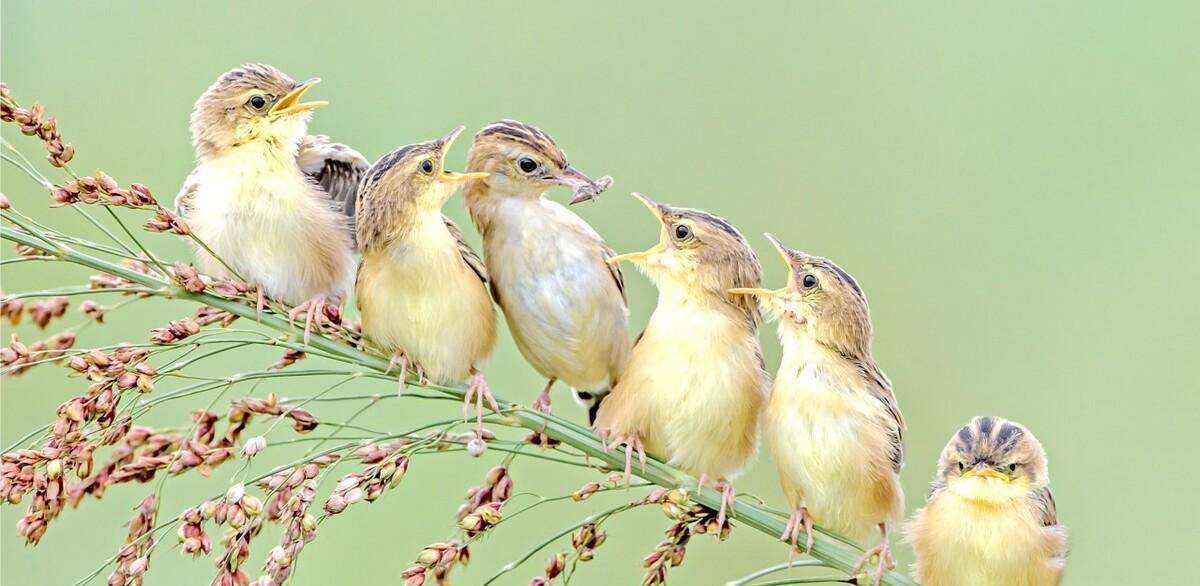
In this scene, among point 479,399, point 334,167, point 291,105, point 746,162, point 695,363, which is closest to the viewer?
point 479,399

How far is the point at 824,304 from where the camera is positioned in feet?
8.59

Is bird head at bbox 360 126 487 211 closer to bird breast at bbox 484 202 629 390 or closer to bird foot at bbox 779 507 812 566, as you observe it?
bird breast at bbox 484 202 629 390

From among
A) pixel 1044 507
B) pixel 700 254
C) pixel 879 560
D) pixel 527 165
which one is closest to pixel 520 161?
pixel 527 165

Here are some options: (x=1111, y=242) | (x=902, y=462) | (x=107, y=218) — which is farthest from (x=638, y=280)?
(x=107, y=218)

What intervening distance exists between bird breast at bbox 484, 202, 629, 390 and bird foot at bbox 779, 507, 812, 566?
59cm

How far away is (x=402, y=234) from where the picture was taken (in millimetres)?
2523

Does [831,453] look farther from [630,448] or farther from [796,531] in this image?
[630,448]

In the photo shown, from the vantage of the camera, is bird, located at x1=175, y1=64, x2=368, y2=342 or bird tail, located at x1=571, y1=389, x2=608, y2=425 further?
bird tail, located at x1=571, y1=389, x2=608, y2=425

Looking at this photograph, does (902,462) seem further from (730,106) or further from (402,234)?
A: (730,106)

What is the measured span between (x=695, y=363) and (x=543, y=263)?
39cm

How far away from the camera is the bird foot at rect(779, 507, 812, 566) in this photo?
219 cm

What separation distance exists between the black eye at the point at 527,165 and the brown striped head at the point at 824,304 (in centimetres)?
52

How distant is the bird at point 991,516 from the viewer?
96.0 inches

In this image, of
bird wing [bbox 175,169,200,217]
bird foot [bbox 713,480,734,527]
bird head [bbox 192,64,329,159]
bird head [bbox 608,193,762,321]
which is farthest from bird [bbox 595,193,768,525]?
bird wing [bbox 175,169,200,217]
